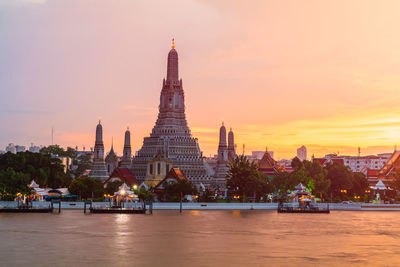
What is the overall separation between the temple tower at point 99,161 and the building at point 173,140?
6796 mm

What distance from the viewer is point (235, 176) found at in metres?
113

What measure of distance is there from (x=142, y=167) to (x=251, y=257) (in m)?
89.5

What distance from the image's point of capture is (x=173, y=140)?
144 meters

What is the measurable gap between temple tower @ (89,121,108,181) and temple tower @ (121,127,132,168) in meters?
12.4

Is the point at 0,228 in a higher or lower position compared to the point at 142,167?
lower

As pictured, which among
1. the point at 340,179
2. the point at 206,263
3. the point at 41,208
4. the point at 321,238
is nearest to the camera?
the point at 206,263

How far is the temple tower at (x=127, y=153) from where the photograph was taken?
15375cm

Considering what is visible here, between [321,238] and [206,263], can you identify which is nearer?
[206,263]

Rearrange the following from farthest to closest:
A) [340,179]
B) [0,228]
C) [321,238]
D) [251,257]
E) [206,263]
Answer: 1. [340,179]
2. [0,228]
3. [321,238]
4. [251,257]
5. [206,263]

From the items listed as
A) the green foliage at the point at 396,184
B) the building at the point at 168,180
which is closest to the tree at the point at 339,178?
the green foliage at the point at 396,184

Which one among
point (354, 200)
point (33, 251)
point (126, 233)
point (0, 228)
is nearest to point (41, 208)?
point (0, 228)

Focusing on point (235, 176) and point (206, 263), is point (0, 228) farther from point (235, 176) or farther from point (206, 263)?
point (235, 176)

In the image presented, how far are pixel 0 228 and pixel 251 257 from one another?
30994mm

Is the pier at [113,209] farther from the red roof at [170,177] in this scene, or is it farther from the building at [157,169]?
the building at [157,169]
